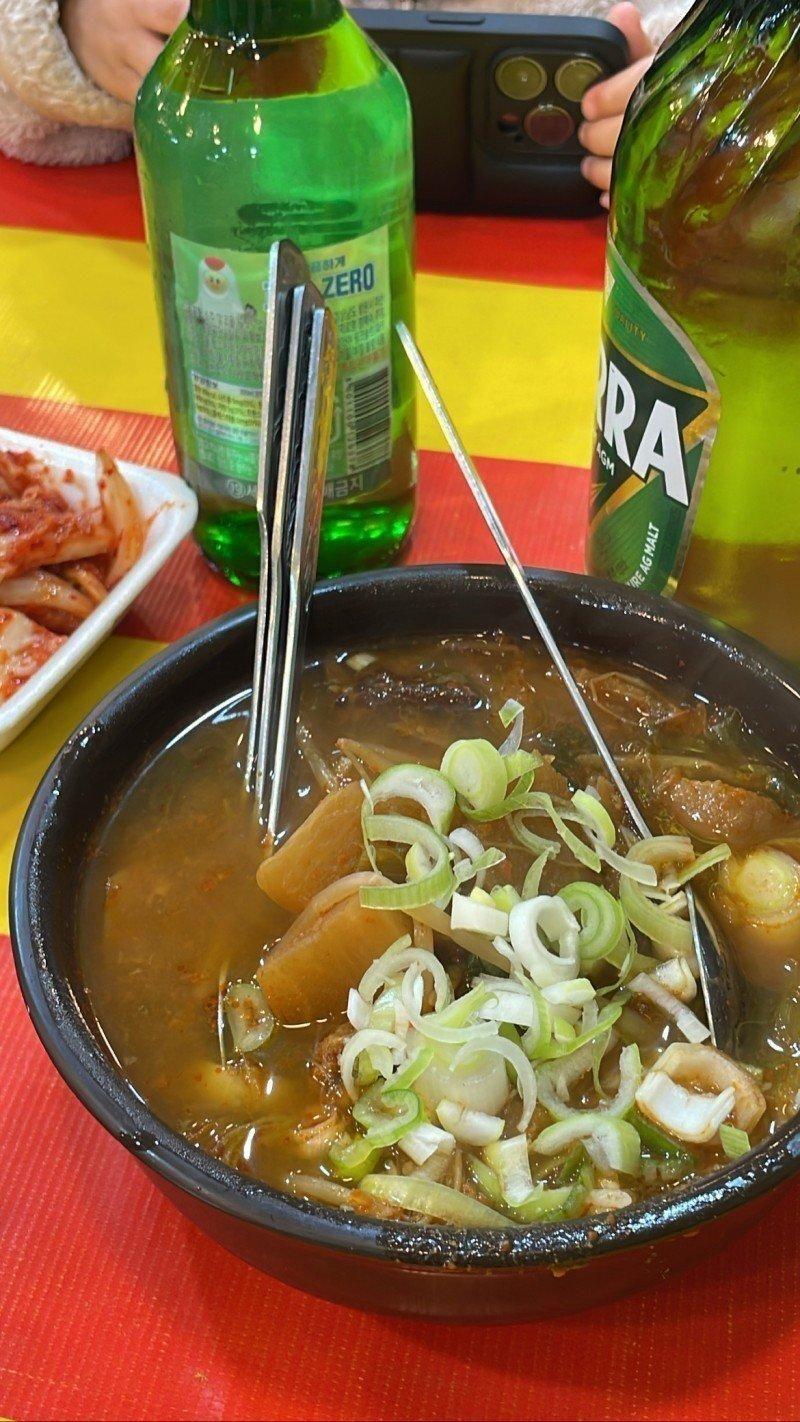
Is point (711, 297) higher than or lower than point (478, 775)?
higher

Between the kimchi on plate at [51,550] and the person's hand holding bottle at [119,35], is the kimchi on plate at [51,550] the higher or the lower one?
the lower one

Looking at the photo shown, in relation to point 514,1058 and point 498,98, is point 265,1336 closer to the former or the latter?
point 514,1058

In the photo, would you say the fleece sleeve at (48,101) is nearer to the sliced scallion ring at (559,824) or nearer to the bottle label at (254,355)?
the bottle label at (254,355)

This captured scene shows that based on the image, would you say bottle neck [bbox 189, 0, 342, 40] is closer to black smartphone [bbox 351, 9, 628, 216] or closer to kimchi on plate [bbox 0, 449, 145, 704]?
kimchi on plate [bbox 0, 449, 145, 704]

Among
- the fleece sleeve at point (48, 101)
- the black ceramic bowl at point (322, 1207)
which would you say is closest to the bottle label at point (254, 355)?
the black ceramic bowl at point (322, 1207)

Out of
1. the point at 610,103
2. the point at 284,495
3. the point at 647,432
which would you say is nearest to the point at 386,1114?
the point at 284,495

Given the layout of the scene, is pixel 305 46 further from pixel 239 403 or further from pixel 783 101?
pixel 783 101

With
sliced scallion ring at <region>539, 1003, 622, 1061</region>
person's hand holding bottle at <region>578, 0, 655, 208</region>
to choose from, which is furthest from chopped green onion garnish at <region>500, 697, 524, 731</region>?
person's hand holding bottle at <region>578, 0, 655, 208</region>

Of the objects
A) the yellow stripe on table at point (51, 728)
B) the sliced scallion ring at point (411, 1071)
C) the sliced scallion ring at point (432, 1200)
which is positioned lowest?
the yellow stripe on table at point (51, 728)
